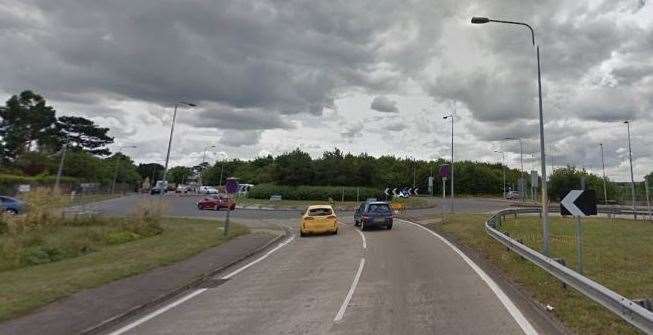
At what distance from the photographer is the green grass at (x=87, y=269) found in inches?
401

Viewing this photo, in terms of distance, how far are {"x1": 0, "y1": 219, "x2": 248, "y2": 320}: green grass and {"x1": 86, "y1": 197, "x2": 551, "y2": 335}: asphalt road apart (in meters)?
2.23

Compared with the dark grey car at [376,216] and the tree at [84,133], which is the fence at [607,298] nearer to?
the dark grey car at [376,216]

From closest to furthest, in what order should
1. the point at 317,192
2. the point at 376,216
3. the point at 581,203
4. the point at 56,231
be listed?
1. the point at 581,203
2. the point at 56,231
3. the point at 376,216
4. the point at 317,192

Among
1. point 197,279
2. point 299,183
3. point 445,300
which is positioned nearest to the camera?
point 445,300

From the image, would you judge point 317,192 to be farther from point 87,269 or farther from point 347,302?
point 347,302

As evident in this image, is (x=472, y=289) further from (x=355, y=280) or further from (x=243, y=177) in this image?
(x=243, y=177)

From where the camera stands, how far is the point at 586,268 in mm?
13422

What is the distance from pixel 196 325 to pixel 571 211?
313 inches

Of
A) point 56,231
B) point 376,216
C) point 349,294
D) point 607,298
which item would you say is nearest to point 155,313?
point 349,294

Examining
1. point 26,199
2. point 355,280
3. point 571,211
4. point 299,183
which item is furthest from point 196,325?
point 299,183

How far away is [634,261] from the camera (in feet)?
49.4

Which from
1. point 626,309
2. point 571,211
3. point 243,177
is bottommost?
point 626,309

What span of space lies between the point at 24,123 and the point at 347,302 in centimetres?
8678

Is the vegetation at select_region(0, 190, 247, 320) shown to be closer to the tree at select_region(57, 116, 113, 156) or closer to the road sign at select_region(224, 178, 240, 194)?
the road sign at select_region(224, 178, 240, 194)
